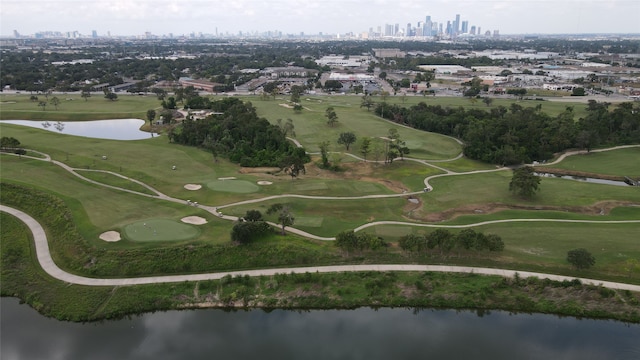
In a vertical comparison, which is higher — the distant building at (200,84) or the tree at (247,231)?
the distant building at (200,84)

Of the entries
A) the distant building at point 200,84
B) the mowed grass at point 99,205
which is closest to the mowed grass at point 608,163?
the mowed grass at point 99,205

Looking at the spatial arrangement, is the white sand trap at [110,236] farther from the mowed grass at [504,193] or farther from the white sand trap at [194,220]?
the mowed grass at [504,193]

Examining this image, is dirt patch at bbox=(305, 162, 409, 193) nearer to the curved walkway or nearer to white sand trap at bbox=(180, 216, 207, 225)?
the curved walkway

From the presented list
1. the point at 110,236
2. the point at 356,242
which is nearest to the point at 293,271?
the point at 356,242

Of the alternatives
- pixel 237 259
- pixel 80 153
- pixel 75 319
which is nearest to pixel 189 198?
pixel 237 259

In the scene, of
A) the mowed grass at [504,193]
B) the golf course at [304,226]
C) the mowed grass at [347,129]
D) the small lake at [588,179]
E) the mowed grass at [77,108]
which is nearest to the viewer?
the golf course at [304,226]

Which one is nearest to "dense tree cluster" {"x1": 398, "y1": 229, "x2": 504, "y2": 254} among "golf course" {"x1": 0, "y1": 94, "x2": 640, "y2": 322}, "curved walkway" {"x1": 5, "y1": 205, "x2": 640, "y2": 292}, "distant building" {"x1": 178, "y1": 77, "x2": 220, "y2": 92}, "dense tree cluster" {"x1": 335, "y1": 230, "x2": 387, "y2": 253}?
"golf course" {"x1": 0, "y1": 94, "x2": 640, "y2": 322}
